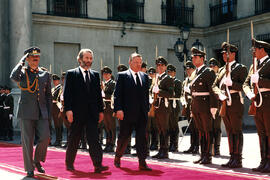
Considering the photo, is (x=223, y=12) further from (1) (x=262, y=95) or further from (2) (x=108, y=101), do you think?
(1) (x=262, y=95)

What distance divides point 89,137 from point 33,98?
3.57 ft

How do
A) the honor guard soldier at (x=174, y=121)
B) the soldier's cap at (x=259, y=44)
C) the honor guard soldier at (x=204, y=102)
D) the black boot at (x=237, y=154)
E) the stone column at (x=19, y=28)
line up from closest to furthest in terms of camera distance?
the soldier's cap at (x=259, y=44) < the black boot at (x=237, y=154) < the honor guard soldier at (x=204, y=102) < the honor guard soldier at (x=174, y=121) < the stone column at (x=19, y=28)

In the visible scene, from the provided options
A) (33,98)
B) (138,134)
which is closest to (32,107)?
(33,98)

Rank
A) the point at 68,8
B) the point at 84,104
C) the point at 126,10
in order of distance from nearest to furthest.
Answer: the point at 84,104, the point at 68,8, the point at 126,10

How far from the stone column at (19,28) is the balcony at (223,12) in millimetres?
9717

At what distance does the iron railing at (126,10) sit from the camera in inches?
894

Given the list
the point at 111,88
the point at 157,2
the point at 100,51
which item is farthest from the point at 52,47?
the point at 111,88

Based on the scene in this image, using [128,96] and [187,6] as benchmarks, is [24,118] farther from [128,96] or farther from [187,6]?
[187,6]

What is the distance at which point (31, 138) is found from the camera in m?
7.65

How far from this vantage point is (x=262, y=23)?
828 inches

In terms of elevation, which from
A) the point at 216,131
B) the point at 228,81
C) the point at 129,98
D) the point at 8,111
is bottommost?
the point at 216,131

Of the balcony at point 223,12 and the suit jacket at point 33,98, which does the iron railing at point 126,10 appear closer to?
the balcony at point 223,12

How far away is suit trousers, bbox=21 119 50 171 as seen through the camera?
24.8ft

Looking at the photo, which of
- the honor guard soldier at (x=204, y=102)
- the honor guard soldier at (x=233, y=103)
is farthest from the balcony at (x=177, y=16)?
the honor guard soldier at (x=233, y=103)
